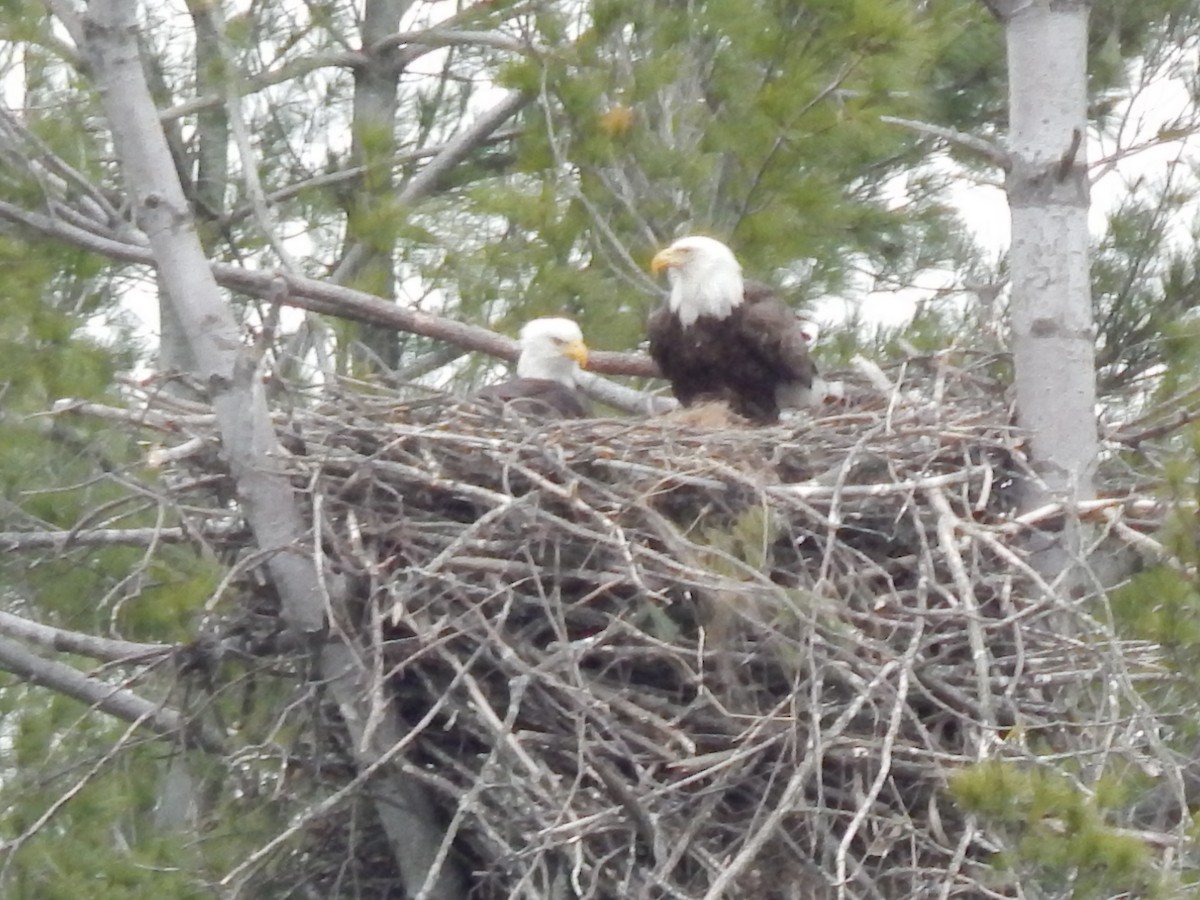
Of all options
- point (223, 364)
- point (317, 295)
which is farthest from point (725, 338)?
point (223, 364)

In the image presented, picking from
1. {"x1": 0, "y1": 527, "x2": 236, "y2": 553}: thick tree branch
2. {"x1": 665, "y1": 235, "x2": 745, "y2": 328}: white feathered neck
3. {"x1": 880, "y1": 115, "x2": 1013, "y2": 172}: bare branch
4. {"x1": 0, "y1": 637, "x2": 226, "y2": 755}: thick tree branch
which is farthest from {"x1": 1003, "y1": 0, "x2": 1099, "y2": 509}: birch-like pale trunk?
{"x1": 0, "y1": 637, "x2": 226, "y2": 755}: thick tree branch

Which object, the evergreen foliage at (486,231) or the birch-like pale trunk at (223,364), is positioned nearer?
the birch-like pale trunk at (223,364)

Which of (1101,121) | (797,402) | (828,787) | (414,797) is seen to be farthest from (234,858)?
(1101,121)

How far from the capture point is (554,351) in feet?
15.5

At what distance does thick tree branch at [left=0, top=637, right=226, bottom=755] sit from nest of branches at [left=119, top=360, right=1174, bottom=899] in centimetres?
37

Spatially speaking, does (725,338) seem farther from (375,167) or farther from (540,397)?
(375,167)

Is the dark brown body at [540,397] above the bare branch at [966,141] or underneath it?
underneath

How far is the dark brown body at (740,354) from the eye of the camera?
4820 mm

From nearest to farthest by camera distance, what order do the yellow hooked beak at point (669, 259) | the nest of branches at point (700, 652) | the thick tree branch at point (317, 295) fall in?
the nest of branches at point (700, 652)
the thick tree branch at point (317, 295)
the yellow hooked beak at point (669, 259)

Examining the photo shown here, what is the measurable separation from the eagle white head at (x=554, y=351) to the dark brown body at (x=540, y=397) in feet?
0.18

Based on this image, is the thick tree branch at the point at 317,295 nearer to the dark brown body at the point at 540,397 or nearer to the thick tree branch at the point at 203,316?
the dark brown body at the point at 540,397

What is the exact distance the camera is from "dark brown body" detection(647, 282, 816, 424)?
4820 mm

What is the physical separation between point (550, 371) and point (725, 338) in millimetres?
446

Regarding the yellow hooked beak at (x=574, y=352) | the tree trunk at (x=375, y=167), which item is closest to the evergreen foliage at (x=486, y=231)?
the tree trunk at (x=375, y=167)
